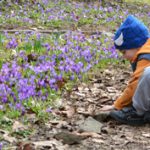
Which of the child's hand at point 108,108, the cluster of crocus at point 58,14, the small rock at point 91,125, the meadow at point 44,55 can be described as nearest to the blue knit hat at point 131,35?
the child's hand at point 108,108

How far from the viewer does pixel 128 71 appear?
8.74m

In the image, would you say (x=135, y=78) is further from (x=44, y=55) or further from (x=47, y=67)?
(x=44, y=55)

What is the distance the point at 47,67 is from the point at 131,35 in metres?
1.78

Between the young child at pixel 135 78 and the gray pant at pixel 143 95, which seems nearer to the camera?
the gray pant at pixel 143 95

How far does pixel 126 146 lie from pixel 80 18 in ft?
29.7

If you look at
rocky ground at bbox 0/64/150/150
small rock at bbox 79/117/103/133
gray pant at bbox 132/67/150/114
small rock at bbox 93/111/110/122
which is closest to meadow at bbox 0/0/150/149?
rocky ground at bbox 0/64/150/150

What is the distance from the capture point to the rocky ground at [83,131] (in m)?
5.02

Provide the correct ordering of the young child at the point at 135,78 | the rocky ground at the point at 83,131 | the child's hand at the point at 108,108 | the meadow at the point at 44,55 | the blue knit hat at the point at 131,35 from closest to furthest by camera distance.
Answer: the rocky ground at the point at 83,131
the young child at the point at 135,78
the blue knit hat at the point at 131,35
the meadow at the point at 44,55
the child's hand at the point at 108,108

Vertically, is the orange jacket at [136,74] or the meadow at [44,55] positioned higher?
the orange jacket at [136,74]

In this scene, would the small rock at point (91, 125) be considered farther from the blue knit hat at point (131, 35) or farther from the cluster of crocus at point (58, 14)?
the cluster of crocus at point (58, 14)

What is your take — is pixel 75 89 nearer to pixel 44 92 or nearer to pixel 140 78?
pixel 44 92

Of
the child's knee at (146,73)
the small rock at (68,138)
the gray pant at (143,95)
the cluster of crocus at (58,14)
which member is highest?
the child's knee at (146,73)

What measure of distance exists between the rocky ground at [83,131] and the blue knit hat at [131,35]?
0.81 m

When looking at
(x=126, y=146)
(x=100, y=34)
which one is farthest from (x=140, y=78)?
(x=100, y=34)
